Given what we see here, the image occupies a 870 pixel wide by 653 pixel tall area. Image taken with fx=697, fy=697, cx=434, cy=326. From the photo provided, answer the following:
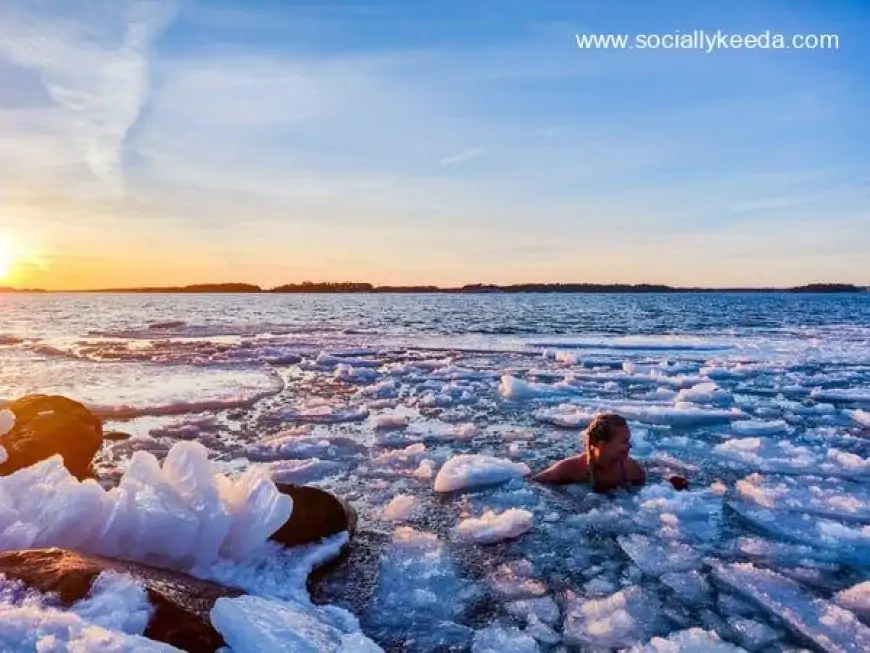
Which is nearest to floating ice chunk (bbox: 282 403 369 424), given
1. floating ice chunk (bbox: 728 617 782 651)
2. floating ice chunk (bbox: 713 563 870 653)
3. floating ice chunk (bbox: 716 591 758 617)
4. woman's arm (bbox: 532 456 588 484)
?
woman's arm (bbox: 532 456 588 484)

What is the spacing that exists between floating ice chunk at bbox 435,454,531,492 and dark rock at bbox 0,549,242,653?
9.20 ft

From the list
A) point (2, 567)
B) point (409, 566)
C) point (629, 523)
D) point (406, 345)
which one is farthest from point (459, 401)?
point (406, 345)

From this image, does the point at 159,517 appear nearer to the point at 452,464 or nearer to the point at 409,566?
the point at 409,566

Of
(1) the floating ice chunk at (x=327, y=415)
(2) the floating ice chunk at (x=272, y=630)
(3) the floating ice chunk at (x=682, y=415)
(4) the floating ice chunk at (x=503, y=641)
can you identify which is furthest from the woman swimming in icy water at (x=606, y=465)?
(1) the floating ice chunk at (x=327, y=415)

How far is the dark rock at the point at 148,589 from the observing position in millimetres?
2738

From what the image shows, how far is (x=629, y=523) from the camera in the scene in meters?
5.00

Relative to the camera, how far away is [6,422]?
6449 mm

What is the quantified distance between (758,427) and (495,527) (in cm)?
483

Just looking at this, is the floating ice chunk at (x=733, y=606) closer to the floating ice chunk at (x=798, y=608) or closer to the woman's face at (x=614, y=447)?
the floating ice chunk at (x=798, y=608)

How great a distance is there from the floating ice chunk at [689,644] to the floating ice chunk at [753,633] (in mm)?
106

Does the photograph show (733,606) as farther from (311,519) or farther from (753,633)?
(311,519)

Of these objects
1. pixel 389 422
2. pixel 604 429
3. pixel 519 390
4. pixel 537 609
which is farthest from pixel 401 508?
pixel 519 390

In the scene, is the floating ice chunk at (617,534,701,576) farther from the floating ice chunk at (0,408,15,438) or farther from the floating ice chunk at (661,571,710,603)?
the floating ice chunk at (0,408,15,438)

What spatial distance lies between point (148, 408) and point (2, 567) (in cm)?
736
